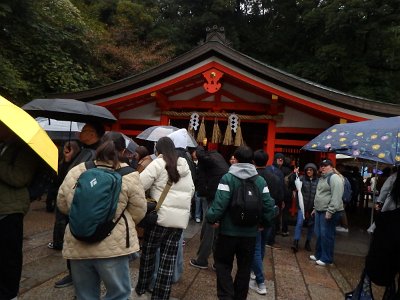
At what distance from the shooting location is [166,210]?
3.39 m

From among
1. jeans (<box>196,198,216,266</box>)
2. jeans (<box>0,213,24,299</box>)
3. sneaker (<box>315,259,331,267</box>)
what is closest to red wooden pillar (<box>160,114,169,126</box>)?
jeans (<box>196,198,216,266</box>)

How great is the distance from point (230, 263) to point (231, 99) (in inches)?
274

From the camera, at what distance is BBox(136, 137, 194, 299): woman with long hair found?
3381 millimetres

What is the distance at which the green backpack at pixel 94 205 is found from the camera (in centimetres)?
232

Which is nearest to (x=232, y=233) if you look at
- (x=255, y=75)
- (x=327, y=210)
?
(x=327, y=210)

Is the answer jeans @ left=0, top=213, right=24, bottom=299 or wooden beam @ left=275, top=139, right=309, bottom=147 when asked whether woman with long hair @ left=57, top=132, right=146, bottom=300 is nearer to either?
jeans @ left=0, top=213, right=24, bottom=299

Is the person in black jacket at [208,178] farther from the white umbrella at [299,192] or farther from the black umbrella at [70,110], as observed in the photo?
the white umbrella at [299,192]

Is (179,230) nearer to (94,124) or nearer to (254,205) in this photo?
(254,205)

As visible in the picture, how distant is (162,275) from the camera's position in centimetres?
339

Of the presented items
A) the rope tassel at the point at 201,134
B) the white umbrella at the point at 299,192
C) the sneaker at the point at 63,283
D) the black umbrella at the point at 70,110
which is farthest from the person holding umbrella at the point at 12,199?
the rope tassel at the point at 201,134

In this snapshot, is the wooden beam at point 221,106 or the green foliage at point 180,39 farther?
the green foliage at point 180,39

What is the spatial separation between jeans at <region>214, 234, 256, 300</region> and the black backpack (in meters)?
0.21

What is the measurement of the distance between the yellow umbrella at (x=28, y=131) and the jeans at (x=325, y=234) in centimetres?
457

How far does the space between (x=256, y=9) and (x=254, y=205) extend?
25.5 meters
